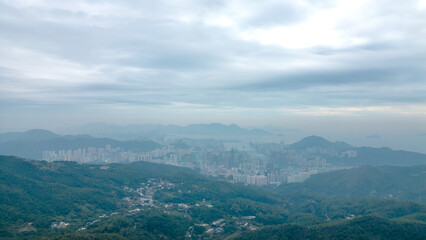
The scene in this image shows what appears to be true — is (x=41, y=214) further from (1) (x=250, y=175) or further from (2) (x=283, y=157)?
(2) (x=283, y=157)

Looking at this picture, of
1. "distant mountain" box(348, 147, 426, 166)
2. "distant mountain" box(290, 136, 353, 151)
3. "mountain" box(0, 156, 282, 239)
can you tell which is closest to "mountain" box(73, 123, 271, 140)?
"distant mountain" box(290, 136, 353, 151)

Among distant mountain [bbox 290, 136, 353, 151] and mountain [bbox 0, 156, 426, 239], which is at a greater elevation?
distant mountain [bbox 290, 136, 353, 151]

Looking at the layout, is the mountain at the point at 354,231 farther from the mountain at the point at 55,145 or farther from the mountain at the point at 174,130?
the mountain at the point at 174,130

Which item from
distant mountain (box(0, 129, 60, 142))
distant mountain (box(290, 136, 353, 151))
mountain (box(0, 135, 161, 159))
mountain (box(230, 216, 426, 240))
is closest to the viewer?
mountain (box(230, 216, 426, 240))

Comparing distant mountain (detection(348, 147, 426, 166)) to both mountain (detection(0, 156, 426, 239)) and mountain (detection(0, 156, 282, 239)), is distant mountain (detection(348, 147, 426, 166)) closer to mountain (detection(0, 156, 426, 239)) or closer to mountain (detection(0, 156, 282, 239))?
mountain (detection(0, 156, 426, 239))

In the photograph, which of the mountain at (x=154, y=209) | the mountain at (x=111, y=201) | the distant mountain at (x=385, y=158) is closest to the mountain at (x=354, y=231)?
the mountain at (x=154, y=209)

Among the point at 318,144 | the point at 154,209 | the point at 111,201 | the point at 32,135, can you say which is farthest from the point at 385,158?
the point at 32,135

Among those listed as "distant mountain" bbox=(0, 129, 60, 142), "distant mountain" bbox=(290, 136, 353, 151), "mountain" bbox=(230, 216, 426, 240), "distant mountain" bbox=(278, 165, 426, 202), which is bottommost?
"distant mountain" bbox=(278, 165, 426, 202)

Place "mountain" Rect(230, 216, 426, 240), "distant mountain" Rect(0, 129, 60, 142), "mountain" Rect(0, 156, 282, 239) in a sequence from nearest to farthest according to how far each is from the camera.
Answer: "mountain" Rect(230, 216, 426, 240) → "mountain" Rect(0, 156, 282, 239) → "distant mountain" Rect(0, 129, 60, 142)

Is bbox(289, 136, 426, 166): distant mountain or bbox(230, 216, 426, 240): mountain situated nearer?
bbox(230, 216, 426, 240): mountain

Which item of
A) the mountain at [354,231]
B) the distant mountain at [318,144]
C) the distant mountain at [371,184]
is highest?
the distant mountain at [318,144]
